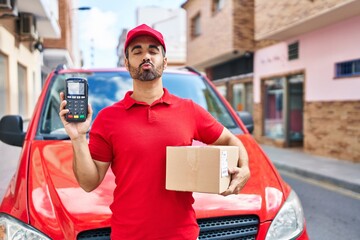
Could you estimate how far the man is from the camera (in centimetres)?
171

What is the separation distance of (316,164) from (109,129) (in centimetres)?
893

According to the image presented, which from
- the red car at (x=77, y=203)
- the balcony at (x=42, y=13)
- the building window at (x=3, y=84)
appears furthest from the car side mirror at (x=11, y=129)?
the balcony at (x=42, y=13)

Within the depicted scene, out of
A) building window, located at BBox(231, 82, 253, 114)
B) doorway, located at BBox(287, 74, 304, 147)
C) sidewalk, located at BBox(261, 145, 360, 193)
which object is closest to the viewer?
sidewalk, located at BBox(261, 145, 360, 193)

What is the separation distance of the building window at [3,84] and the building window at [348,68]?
9255 millimetres

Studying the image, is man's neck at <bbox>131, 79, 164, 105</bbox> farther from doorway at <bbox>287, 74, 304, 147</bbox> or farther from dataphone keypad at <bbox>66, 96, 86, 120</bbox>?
doorway at <bbox>287, 74, 304, 147</bbox>

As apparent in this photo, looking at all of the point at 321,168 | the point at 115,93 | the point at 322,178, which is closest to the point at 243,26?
the point at 321,168

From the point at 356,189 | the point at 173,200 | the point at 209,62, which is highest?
the point at 209,62

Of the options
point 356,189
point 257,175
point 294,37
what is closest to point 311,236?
point 257,175

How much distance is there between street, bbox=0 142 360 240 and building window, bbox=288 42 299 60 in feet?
18.7

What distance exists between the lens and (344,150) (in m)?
10.5

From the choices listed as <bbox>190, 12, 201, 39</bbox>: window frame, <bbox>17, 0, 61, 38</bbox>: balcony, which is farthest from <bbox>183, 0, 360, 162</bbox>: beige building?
<bbox>17, 0, 61, 38</bbox>: balcony

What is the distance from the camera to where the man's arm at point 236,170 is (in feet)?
Answer: 5.82

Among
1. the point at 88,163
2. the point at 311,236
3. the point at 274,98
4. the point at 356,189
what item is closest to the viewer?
the point at 88,163

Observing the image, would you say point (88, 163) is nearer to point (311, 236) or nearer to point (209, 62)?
point (311, 236)
